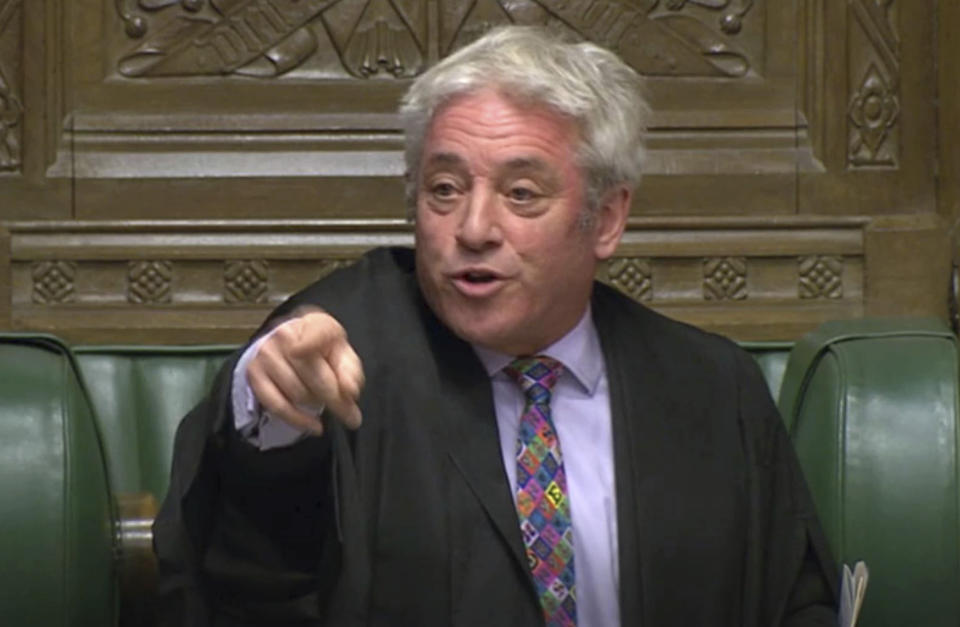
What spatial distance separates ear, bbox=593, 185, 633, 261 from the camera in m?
2.59

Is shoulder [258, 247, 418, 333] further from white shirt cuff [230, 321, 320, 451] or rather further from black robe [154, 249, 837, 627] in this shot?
white shirt cuff [230, 321, 320, 451]

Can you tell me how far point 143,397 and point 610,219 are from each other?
82 cm

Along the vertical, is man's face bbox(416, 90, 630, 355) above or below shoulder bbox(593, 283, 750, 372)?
above

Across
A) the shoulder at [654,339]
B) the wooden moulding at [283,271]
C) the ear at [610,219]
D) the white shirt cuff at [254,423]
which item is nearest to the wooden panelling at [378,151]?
the wooden moulding at [283,271]

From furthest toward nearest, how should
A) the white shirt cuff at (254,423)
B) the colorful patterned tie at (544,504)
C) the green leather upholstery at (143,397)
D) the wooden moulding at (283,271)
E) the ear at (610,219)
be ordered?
1. the wooden moulding at (283,271)
2. the green leather upholstery at (143,397)
3. the ear at (610,219)
4. the colorful patterned tie at (544,504)
5. the white shirt cuff at (254,423)

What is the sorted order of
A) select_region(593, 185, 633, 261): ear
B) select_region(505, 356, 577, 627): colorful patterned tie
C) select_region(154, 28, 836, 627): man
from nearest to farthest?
select_region(154, 28, 836, 627): man → select_region(505, 356, 577, 627): colorful patterned tie → select_region(593, 185, 633, 261): ear

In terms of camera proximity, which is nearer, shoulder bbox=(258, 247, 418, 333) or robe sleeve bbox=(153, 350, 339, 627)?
robe sleeve bbox=(153, 350, 339, 627)

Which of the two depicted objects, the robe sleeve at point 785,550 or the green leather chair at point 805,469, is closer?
the green leather chair at point 805,469

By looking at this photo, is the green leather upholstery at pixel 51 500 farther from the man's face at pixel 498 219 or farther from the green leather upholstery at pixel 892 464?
the green leather upholstery at pixel 892 464

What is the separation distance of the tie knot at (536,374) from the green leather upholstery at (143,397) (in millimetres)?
665

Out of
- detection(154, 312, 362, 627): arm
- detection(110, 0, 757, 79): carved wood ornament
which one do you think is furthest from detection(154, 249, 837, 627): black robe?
detection(110, 0, 757, 79): carved wood ornament

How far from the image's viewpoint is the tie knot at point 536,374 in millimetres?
2502

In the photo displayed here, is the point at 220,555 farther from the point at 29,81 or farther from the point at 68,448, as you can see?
the point at 29,81

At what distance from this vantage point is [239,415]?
6.93ft
